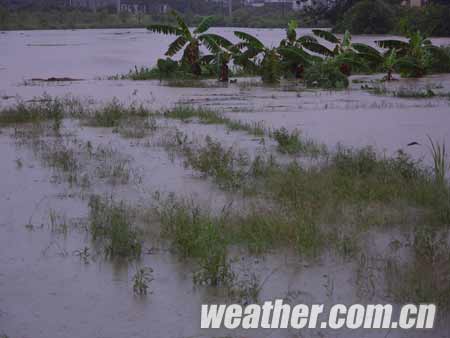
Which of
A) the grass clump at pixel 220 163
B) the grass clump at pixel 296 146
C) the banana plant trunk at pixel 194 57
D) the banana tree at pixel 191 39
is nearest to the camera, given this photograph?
the grass clump at pixel 220 163

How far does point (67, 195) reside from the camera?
23.8 feet

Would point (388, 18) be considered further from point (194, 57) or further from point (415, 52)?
point (194, 57)

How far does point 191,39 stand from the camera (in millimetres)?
18750

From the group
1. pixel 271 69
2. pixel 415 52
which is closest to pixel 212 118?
pixel 271 69

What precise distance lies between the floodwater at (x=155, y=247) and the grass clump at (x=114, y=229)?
0.10 metres

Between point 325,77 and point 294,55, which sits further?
point 294,55

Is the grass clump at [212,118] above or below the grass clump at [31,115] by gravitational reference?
below

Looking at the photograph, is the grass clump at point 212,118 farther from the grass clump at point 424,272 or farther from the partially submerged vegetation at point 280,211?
the grass clump at point 424,272

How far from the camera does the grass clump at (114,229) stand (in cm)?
552

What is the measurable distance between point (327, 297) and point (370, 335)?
1.85ft

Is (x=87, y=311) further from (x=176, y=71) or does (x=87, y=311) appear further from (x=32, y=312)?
(x=176, y=71)

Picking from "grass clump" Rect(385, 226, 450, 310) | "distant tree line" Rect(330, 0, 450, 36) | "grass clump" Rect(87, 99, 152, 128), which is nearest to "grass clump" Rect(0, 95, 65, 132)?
"grass clump" Rect(87, 99, 152, 128)

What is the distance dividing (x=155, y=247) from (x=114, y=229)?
321 millimetres

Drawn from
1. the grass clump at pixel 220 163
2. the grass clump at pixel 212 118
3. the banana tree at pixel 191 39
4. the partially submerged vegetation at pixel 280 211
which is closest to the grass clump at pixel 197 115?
the grass clump at pixel 212 118
